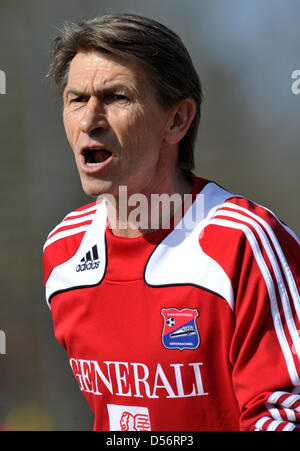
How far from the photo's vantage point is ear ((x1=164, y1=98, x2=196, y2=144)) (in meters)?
2.18

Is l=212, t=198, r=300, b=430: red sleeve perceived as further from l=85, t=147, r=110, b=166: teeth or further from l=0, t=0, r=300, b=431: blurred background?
l=0, t=0, r=300, b=431: blurred background

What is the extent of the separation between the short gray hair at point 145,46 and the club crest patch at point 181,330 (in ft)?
2.14

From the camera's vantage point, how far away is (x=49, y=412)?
405 centimetres

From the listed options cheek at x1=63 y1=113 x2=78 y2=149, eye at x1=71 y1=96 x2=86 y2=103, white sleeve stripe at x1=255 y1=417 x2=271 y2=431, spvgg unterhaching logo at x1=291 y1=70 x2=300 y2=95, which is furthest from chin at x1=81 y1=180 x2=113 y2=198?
spvgg unterhaching logo at x1=291 y1=70 x2=300 y2=95

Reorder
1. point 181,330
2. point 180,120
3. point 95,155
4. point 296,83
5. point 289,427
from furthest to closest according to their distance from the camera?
point 296,83
point 180,120
point 95,155
point 181,330
point 289,427

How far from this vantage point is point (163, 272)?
2090 millimetres

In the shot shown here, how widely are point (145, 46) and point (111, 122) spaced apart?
255 millimetres

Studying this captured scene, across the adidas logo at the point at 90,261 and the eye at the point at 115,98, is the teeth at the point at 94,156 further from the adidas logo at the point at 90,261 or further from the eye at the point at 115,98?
the adidas logo at the point at 90,261

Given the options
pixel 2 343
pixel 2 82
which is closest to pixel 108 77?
pixel 2 82

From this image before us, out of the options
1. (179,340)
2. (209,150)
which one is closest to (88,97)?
(179,340)

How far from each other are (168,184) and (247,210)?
280 millimetres

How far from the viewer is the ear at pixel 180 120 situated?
218 centimetres

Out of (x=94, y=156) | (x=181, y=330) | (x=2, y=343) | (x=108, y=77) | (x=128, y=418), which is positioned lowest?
(x=2, y=343)

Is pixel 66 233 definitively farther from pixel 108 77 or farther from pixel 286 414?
pixel 286 414
